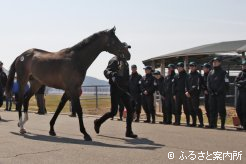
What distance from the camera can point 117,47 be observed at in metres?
9.76

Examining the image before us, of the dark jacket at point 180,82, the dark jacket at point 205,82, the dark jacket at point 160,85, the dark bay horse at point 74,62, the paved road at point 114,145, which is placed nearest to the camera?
the paved road at point 114,145

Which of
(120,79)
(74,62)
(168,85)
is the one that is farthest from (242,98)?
(74,62)

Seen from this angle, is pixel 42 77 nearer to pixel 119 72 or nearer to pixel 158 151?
pixel 119 72

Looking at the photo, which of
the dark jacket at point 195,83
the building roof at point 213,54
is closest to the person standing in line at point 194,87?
the dark jacket at point 195,83

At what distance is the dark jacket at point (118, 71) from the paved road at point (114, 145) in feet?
4.09

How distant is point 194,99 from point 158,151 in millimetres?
5079

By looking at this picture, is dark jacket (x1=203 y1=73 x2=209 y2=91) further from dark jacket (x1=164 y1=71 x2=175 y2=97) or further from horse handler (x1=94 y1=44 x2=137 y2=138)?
horse handler (x1=94 y1=44 x2=137 y2=138)

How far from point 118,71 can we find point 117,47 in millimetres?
536

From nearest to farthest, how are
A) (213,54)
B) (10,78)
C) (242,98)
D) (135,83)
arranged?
(242,98) < (10,78) < (135,83) < (213,54)

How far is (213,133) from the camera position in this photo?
416 inches

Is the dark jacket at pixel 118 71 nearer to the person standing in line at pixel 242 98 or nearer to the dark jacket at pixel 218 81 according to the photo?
the dark jacket at pixel 218 81

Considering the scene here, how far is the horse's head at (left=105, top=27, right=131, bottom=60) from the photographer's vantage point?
32.0 feet

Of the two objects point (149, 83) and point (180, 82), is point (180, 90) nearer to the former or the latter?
point (180, 82)

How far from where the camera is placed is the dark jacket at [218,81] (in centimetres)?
1162
